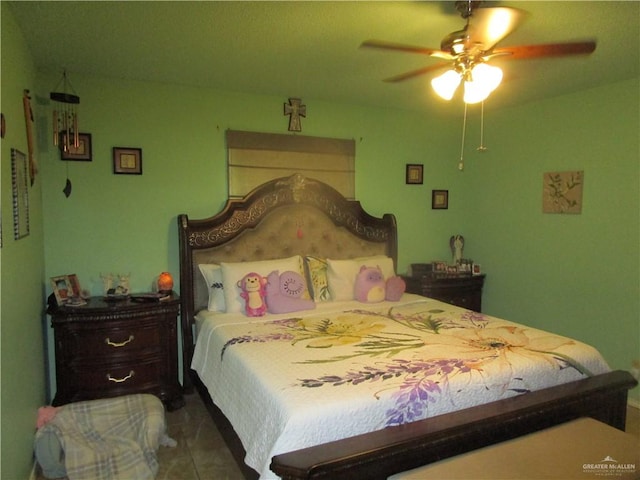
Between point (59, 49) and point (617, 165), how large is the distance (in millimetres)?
3910

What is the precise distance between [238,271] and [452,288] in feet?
6.84

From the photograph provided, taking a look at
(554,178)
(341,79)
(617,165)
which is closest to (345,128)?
(341,79)

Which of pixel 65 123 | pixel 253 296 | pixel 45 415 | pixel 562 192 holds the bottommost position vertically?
pixel 45 415

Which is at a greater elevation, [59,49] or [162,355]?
[59,49]

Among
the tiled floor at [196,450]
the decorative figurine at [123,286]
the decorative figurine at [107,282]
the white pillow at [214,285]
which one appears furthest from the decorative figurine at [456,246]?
the decorative figurine at [107,282]

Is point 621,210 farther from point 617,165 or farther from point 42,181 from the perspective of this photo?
point 42,181

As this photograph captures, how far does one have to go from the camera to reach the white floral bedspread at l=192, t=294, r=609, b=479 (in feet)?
5.69

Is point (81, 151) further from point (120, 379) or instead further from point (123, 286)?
point (120, 379)

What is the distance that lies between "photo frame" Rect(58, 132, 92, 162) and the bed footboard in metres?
2.55

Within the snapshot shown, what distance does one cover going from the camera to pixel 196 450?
2580 mm

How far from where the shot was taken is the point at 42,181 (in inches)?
117

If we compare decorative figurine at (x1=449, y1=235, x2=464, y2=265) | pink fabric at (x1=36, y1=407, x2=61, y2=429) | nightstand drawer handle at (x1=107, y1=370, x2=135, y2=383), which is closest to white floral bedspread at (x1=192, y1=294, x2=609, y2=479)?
nightstand drawer handle at (x1=107, y1=370, x2=135, y2=383)

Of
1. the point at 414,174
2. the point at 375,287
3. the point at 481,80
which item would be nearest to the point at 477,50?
the point at 481,80

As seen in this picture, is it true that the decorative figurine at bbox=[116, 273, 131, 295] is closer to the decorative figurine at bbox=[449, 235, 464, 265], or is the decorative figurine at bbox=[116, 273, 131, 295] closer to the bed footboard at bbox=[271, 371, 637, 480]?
the bed footboard at bbox=[271, 371, 637, 480]
